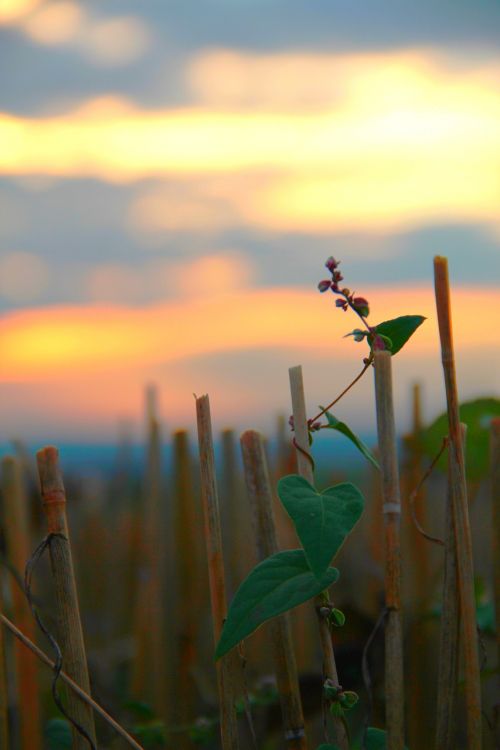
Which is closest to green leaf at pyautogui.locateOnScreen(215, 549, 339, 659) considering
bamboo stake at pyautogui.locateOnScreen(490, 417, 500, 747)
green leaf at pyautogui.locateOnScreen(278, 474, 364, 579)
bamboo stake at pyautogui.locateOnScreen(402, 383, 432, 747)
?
green leaf at pyautogui.locateOnScreen(278, 474, 364, 579)

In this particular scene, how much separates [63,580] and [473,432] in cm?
54

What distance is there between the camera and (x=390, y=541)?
2.03ft

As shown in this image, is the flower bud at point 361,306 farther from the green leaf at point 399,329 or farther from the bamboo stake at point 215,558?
the bamboo stake at point 215,558

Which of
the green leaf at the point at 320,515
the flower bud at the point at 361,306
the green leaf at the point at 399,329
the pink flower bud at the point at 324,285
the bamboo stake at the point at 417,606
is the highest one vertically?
the pink flower bud at the point at 324,285

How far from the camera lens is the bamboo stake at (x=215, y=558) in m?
0.67

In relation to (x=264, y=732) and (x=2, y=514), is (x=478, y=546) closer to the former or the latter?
(x=264, y=732)

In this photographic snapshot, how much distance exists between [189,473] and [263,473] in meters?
0.86

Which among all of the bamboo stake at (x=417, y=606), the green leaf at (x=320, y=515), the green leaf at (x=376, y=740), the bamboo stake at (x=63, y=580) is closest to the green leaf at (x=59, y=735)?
the bamboo stake at (x=63, y=580)

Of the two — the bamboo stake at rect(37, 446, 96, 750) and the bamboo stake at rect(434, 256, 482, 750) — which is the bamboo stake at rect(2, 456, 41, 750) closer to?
the bamboo stake at rect(37, 446, 96, 750)

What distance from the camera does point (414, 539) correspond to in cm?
173

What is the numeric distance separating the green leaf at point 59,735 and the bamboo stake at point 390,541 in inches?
14.7

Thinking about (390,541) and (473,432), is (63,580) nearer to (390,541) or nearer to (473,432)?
(390,541)

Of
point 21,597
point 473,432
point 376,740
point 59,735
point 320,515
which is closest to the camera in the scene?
point 320,515

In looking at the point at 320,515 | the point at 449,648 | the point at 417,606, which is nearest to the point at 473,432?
the point at 449,648
